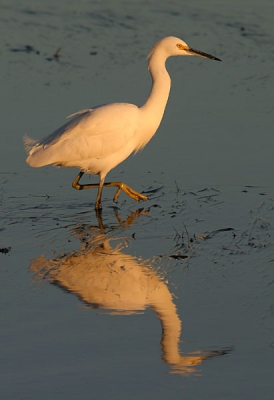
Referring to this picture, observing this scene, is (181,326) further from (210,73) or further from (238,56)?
(238,56)

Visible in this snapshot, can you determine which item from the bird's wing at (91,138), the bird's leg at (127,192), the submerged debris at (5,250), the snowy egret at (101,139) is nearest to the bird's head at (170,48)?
the snowy egret at (101,139)

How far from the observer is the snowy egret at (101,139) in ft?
31.6

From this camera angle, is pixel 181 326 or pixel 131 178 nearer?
pixel 181 326

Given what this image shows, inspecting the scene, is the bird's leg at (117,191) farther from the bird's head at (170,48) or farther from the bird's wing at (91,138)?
the bird's head at (170,48)

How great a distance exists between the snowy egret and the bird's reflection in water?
3.64 ft

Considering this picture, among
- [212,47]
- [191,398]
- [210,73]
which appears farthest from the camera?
[212,47]

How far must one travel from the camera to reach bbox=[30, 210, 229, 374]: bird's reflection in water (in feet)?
19.8

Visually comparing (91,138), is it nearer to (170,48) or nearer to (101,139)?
(101,139)

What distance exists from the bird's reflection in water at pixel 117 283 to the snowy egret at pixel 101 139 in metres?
1.11

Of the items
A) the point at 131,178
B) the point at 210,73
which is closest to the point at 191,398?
the point at 131,178

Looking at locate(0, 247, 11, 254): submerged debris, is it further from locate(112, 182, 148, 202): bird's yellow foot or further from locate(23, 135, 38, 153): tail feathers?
locate(23, 135, 38, 153): tail feathers

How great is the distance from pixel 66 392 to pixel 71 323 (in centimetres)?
108

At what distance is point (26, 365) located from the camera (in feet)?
19.1

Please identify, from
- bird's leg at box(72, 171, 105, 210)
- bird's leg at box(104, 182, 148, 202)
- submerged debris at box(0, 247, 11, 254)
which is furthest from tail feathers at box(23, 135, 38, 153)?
submerged debris at box(0, 247, 11, 254)
